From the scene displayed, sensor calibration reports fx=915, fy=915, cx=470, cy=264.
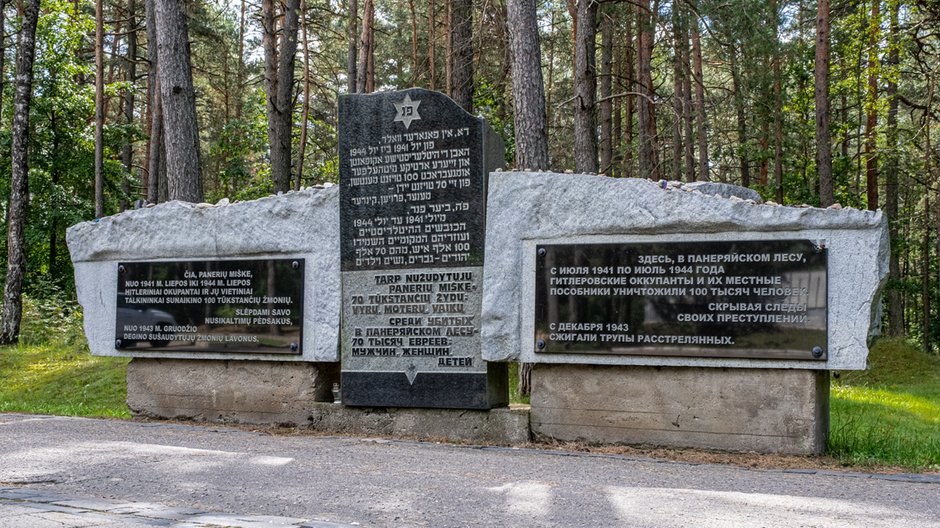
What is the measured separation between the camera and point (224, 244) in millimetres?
9266

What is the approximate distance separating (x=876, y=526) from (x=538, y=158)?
24.3ft

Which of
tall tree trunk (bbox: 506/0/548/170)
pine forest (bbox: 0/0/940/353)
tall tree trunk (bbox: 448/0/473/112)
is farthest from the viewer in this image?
tall tree trunk (bbox: 448/0/473/112)

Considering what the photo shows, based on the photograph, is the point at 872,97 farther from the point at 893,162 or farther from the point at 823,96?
the point at 893,162

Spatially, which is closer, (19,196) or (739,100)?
(19,196)

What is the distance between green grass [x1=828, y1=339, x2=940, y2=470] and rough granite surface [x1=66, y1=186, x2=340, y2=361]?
4.71m

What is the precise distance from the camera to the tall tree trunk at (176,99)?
12852 millimetres

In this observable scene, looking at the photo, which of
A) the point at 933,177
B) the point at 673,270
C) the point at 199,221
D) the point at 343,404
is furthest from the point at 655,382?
the point at 933,177

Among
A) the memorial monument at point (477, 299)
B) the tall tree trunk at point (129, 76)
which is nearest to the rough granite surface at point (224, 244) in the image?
the memorial monument at point (477, 299)

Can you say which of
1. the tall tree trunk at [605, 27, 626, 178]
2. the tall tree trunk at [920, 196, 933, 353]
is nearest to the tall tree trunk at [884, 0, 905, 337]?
the tall tree trunk at [920, 196, 933, 353]

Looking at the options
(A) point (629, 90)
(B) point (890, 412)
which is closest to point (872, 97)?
(A) point (629, 90)

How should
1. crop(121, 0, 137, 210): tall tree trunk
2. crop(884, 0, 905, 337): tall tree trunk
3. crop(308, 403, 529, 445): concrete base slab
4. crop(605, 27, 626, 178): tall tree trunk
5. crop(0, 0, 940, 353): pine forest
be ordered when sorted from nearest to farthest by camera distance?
crop(308, 403, 529, 445): concrete base slab → crop(0, 0, 940, 353): pine forest → crop(884, 0, 905, 337): tall tree trunk → crop(605, 27, 626, 178): tall tree trunk → crop(121, 0, 137, 210): tall tree trunk

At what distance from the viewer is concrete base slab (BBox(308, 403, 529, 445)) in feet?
26.6

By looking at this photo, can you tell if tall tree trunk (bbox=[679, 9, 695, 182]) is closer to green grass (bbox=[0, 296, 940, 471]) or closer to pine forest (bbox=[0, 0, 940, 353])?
pine forest (bbox=[0, 0, 940, 353])

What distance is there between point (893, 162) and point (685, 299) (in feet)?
72.7
